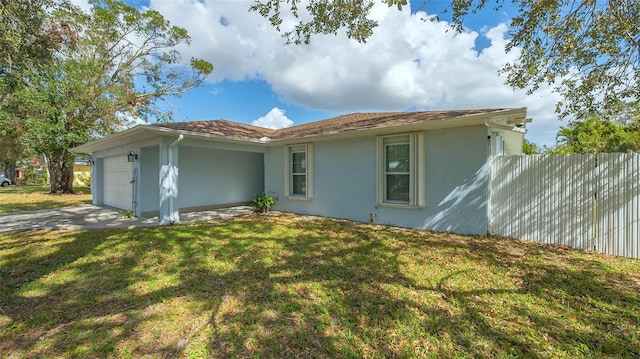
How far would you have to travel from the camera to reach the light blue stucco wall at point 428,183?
6.41m

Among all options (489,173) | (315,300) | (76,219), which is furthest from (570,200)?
(76,219)

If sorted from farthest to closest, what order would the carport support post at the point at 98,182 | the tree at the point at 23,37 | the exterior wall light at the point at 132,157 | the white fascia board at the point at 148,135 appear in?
the carport support post at the point at 98,182 → the exterior wall light at the point at 132,157 → the white fascia board at the point at 148,135 → the tree at the point at 23,37

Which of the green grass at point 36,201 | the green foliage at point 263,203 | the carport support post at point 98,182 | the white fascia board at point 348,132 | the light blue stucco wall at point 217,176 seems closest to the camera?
the white fascia board at point 348,132

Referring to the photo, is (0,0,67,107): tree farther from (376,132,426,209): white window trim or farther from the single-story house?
(376,132,426,209): white window trim

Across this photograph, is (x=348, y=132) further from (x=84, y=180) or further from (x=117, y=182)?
(x=84, y=180)

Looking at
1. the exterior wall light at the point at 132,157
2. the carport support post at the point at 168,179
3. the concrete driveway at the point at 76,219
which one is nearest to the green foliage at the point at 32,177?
the concrete driveway at the point at 76,219

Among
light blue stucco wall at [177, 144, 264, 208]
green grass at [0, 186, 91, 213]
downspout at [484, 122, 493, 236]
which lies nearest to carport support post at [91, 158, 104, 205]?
green grass at [0, 186, 91, 213]

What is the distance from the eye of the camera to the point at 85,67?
47.7 feet

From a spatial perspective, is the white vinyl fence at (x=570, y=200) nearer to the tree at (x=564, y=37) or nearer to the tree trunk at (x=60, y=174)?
the tree at (x=564, y=37)

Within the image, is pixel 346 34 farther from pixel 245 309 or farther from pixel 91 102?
pixel 91 102

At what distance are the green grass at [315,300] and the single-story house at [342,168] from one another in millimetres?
1542

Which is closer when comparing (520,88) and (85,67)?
(520,88)

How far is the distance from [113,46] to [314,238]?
19103mm

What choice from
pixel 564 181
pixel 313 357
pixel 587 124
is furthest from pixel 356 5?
pixel 587 124
